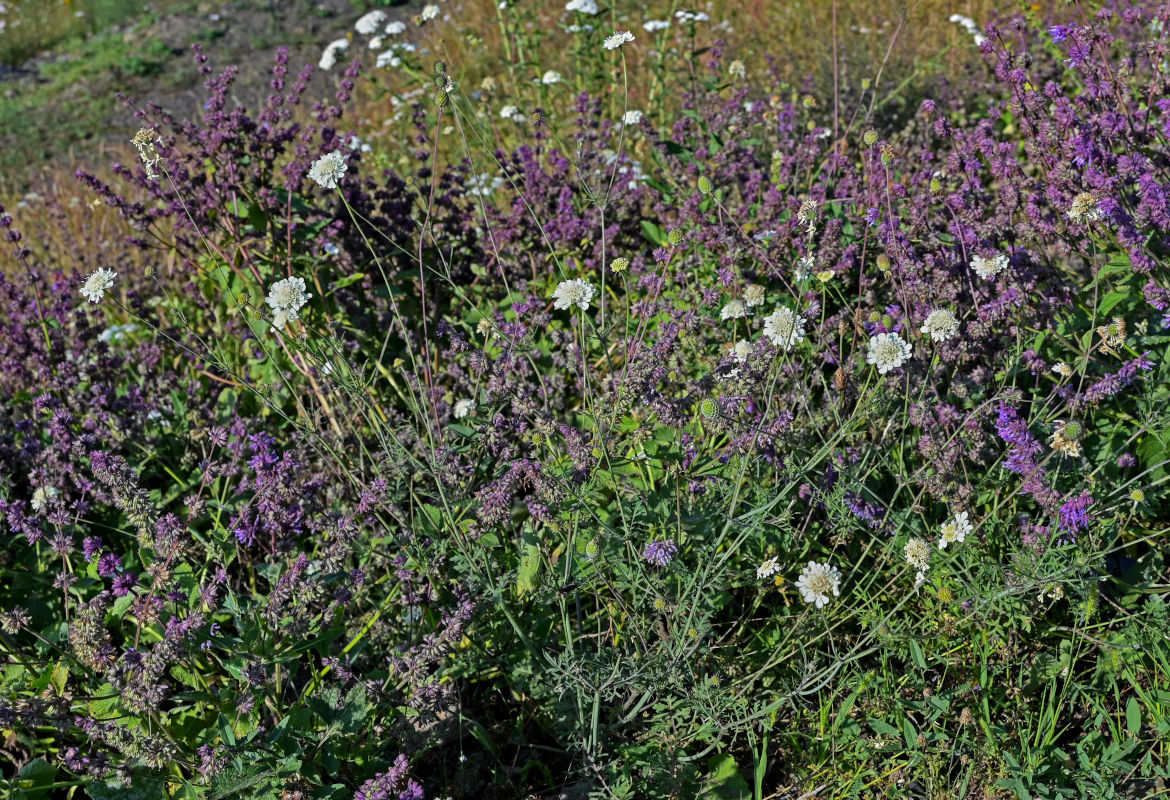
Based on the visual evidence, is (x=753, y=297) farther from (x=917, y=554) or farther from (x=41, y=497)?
(x=41, y=497)

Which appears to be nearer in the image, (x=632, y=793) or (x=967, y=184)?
(x=632, y=793)

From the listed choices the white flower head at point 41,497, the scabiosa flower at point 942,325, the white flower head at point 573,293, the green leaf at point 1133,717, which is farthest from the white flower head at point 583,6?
the green leaf at point 1133,717

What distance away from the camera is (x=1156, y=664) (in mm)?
2146

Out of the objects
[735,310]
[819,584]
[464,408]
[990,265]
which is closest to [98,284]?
[464,408]

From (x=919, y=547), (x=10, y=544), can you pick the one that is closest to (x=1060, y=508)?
(x=919, y=547)

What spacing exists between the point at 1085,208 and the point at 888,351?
0.71 m

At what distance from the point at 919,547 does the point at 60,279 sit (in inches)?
124

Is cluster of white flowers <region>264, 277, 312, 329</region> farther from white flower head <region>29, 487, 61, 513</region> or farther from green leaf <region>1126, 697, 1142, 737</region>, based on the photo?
green leaf <region>1126, 697, 1142, 737</region>

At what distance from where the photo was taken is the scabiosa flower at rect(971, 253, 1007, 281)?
2.28 metres

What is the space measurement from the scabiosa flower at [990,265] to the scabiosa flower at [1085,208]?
19 centimetres

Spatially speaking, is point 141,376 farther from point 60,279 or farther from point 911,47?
point 911,47

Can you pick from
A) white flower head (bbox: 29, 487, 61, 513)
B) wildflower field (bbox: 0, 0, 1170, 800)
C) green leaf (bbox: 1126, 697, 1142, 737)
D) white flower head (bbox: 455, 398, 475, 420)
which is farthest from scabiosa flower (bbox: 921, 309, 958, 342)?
white flower head (bbox: 29, 487, 61, 513)

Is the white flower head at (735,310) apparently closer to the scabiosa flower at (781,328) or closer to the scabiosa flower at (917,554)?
the scabiosa flower at (781,328)

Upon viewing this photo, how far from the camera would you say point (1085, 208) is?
7.29 feet
